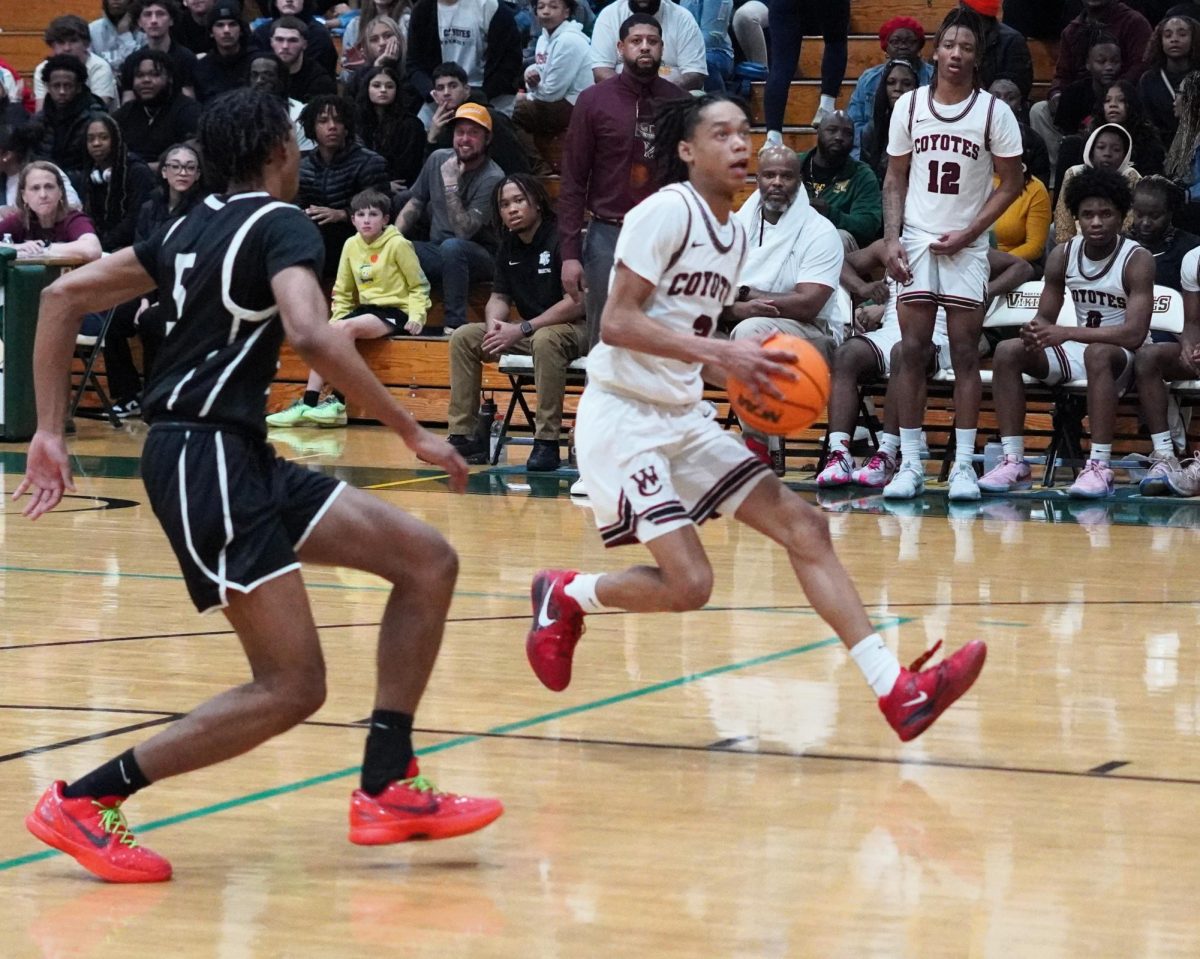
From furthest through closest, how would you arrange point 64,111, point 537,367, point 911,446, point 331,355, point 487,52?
1. point 64,111
2. point 487,52
3. point 537,367
4. point 911,446
5. point 331,355

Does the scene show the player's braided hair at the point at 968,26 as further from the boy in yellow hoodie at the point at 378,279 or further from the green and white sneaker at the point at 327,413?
the green and white sneaker at the point at 327,413

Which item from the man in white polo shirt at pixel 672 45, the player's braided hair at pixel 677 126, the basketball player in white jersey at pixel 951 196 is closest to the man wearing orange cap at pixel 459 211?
the man in white polo shirt at pixel 672 45

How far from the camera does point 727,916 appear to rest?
11.2ft

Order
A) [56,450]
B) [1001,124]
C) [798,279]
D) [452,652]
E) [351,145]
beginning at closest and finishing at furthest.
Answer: [56,450]
[452,652]
[1001,124]
[798,279]
[351,145]

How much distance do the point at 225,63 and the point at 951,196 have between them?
782cm

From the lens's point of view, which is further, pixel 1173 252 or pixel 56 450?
pixel 1173 252

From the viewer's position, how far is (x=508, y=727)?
5023 millimetres

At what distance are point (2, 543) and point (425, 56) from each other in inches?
291

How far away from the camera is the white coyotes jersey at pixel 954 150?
9.62 metres

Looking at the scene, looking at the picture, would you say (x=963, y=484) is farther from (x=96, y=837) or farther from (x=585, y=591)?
(x=96, y=837)

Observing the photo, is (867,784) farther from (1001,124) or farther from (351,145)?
(351,145)

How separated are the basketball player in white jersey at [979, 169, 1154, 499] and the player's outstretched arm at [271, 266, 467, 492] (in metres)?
6.99

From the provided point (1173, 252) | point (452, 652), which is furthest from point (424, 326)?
point (452, 652)

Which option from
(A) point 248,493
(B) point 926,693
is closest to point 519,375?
(B) point 926,693
